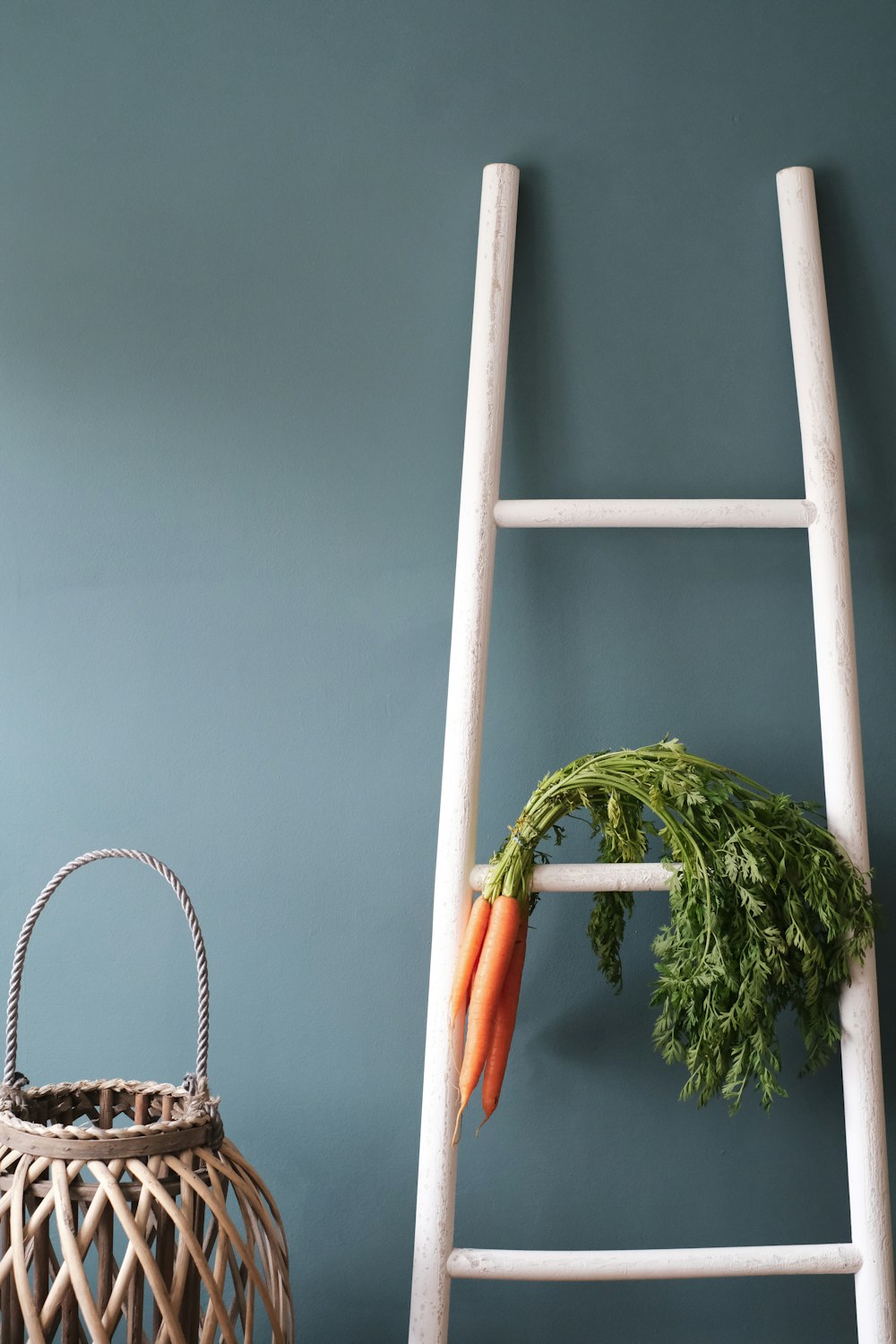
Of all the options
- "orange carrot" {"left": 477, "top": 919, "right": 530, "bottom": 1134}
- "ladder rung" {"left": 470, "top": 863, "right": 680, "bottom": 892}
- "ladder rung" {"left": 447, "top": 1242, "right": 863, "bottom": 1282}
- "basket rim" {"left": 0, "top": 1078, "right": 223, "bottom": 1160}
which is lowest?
"ladder rung" {"left": 447, "top": 1242, "right": 863, "bottom": 1282}


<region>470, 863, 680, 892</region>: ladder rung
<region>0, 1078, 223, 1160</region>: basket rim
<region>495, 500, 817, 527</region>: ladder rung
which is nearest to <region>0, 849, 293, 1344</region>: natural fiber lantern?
<region>0, 1078, 223, 1160</region>: basket rim

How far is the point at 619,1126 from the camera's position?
129 cm

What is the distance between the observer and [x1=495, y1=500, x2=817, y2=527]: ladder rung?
1202 mm

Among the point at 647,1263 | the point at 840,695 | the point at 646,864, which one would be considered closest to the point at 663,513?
the point at 840,695

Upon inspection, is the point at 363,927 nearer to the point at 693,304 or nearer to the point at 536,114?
the point at 693,304

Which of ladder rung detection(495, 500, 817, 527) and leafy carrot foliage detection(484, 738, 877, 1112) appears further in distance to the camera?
ladder rung detection(495, 500, 817, 527)

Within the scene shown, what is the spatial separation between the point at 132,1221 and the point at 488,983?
40 cm

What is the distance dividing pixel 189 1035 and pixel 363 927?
25 centimetres

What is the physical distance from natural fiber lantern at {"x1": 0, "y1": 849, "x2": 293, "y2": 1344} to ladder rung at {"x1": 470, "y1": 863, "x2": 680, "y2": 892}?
369 mm

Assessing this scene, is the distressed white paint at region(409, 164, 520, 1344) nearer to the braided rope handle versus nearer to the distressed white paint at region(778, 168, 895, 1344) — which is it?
the braided rope handle

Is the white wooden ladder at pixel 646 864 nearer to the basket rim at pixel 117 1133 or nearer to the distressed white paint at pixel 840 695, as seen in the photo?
the distressed white paint at pixel 840 695

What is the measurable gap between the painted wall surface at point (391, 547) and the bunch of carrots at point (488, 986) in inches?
6.6

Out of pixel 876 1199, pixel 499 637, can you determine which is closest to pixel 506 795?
pixel 499 637

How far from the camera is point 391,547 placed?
4.30ft
